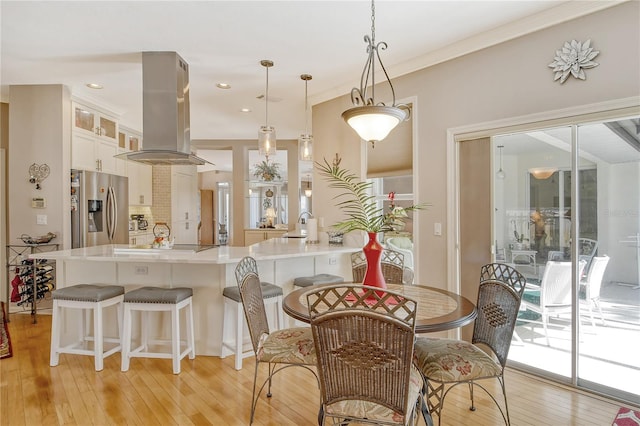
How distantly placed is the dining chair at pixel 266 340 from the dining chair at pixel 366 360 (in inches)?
21.2

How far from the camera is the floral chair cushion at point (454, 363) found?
1.94 meters

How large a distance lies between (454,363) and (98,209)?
4864mm

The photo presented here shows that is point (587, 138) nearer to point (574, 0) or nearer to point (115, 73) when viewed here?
point (574, 0)

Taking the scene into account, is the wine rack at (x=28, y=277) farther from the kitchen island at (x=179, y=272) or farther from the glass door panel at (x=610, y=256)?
the glass door panel at (x=610, y=256)

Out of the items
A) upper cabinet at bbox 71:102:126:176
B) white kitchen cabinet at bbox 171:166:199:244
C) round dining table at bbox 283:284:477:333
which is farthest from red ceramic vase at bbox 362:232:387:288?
white kitchen cabinet at bbox 171:166:199:244

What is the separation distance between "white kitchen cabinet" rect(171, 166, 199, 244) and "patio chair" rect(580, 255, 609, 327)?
6683 mm

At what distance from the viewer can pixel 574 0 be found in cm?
261

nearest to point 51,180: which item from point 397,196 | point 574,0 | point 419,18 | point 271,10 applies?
point 271,10

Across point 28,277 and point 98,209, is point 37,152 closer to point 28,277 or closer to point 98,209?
point 98,209

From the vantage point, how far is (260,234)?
24.0 ft

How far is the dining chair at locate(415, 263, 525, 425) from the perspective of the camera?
196cm

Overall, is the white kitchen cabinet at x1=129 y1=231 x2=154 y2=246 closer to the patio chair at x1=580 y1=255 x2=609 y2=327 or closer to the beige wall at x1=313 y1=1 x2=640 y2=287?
the beige wall at x1=313 y1=1 x2=640 y2=287

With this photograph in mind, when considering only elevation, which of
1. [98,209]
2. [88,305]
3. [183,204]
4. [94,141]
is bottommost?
[88,305]

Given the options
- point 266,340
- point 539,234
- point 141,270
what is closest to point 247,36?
point 141,270
